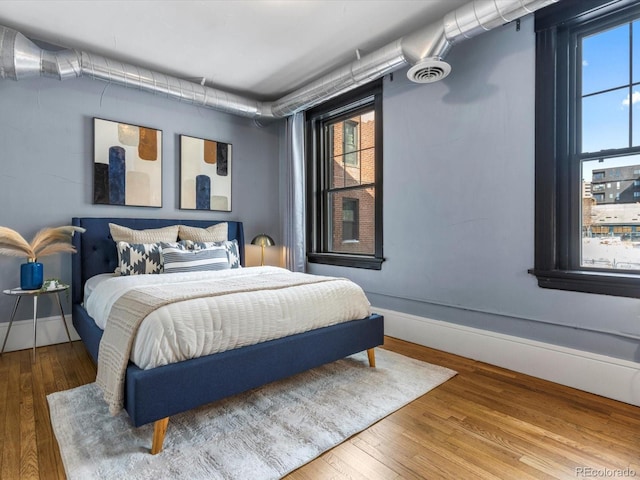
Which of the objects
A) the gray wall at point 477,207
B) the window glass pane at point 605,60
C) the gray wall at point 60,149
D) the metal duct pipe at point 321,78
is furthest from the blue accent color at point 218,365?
the window glass pane at point 605,60

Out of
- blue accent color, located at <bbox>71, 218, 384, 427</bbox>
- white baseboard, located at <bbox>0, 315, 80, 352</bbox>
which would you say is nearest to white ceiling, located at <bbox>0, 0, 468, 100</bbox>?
blue accent color, located at <bbox>71, 218, 384, 427</bbox>

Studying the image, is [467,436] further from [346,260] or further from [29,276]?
[29,276]

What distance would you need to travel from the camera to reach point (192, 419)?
192 cm

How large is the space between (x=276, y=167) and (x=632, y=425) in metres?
4.16

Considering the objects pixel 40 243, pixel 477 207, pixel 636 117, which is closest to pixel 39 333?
pixel 40 243

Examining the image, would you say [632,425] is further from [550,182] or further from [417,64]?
[417,64]

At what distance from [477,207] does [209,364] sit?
225 cm

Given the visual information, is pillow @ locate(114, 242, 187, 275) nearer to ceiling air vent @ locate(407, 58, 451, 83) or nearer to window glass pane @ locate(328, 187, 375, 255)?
window glass pane @ locate(328, 187, 375, 255)

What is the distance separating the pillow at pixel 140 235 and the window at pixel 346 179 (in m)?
1.65

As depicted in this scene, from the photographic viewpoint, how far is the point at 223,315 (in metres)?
1.91

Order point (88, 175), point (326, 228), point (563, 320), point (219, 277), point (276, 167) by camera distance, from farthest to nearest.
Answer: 1. point (276, 167)
2. point (326, 228)
3. point (88, 175)
4. point (219, 277)
5. point (563, 320)

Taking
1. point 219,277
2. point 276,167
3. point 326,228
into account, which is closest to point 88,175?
point 219,277

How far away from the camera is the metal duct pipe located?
231 centimetres

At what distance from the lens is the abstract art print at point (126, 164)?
3412 millimetres
